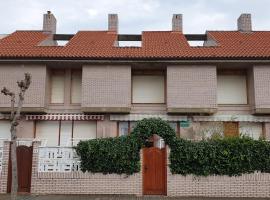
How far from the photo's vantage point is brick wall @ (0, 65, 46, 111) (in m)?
22.9

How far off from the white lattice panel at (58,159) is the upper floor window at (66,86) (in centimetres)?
716

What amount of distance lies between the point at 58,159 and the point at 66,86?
26.8ft

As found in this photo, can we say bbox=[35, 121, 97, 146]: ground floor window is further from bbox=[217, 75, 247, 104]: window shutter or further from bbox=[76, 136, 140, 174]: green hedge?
bbox=[217, 75, 247, 104]: window shutter

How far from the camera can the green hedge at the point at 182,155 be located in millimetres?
17016

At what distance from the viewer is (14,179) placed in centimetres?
1413

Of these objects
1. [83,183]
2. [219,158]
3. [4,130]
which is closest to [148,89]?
[219,158]

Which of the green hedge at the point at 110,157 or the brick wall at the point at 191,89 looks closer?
the green hedge at the point at 110,157

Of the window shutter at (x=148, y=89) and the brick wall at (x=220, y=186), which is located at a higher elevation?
the window shutter at (x=148, y=89)

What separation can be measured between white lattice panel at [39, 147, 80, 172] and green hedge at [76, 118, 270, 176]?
Answer: 50cm

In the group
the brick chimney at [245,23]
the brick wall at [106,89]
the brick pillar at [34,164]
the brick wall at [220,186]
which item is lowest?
the brick wall at [220,186]

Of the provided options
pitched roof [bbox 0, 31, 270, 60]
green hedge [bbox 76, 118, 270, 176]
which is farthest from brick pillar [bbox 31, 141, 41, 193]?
pitched roof [bbox 0, 31, 270, 60]

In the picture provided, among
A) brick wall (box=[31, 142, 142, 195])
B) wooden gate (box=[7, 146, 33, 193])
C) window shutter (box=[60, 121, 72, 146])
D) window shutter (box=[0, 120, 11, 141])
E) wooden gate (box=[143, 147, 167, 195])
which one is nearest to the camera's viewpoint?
brick wall (box=[31, 142, 142, 195])

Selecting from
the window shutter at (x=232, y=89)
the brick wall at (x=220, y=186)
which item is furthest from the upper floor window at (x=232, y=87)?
the brick wall at (x=220, y=186)

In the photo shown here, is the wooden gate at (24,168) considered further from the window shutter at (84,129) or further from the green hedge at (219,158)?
the green hedge at (219,158)
